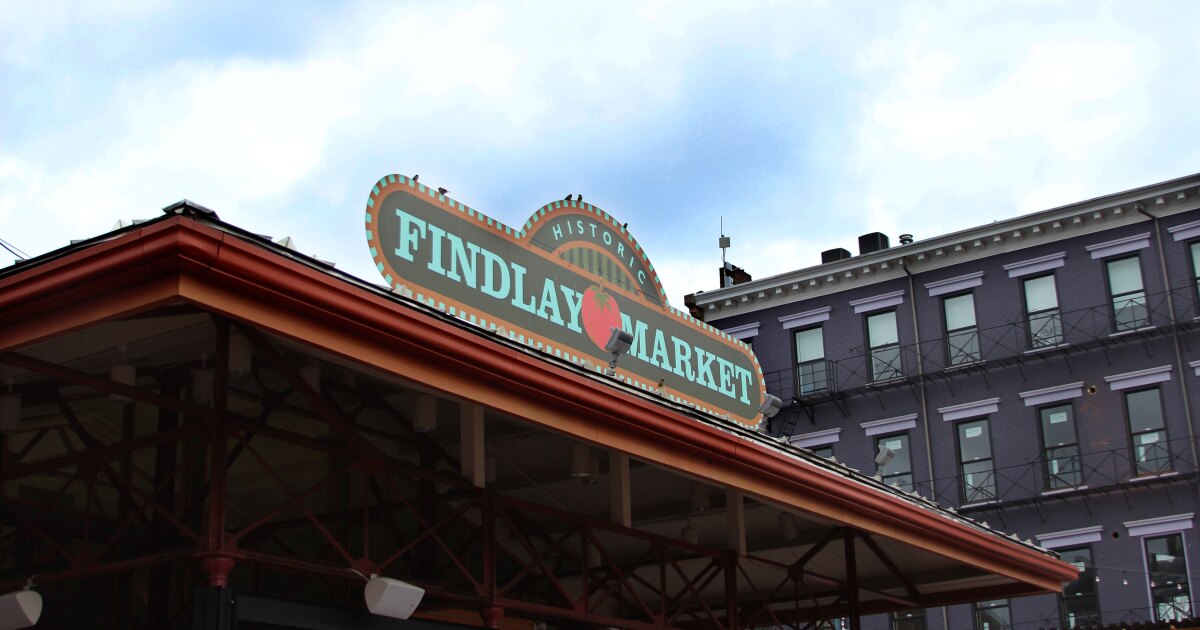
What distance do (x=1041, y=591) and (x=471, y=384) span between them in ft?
44.8

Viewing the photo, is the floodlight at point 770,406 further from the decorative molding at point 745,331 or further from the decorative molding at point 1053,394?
the decorative molding at point 745,331

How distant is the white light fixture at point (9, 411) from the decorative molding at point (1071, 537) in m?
34.9

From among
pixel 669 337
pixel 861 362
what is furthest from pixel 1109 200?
pixel 669 337

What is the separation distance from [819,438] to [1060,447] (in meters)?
8.41

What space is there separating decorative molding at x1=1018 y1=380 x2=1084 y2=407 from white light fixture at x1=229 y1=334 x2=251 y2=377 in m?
36.1

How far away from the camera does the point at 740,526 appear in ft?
60.7

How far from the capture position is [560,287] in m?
17.9

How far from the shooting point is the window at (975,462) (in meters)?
45.0

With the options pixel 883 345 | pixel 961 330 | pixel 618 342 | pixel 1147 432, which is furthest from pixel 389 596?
pixel 883 345

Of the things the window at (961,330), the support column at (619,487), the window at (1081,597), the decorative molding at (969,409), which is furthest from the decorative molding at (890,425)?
the support column at (619,487)

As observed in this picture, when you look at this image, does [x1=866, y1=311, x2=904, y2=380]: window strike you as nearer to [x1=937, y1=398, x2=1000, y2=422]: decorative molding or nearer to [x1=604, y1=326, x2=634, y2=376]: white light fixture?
[x1=937, y1=398, x2=1000, y2=422]: decorative molding

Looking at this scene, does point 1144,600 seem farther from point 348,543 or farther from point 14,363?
point 14,363

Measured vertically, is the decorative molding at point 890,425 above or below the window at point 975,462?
above

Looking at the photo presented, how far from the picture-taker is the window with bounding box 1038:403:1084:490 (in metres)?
43.4
